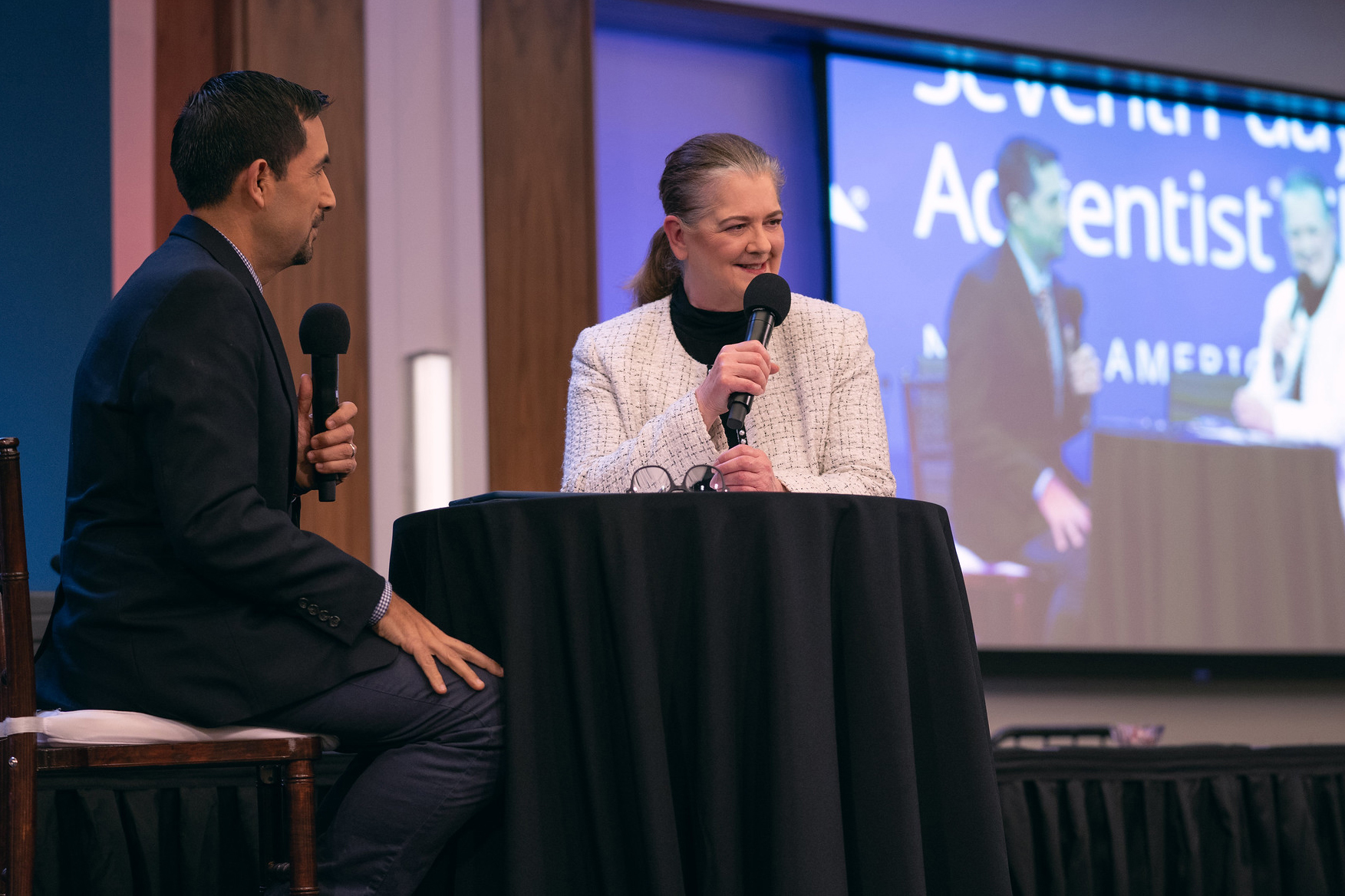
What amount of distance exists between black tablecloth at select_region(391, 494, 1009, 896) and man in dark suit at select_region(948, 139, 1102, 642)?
3.02m

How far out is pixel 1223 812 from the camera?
8.70 ft

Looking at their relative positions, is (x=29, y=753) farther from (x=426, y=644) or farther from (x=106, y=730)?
(x=426, y=644)

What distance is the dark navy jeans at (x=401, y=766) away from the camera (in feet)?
5.01

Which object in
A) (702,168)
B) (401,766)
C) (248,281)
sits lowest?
(401,766)

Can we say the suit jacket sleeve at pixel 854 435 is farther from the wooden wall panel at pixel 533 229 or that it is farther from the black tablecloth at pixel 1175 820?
the wooden wall panel at pixel 533 229

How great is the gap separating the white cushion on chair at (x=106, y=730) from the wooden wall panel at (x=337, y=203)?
220cm

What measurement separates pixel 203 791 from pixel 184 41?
245cm

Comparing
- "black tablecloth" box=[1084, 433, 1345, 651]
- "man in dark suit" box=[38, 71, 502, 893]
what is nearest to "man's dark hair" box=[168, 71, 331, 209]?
"man in dark suit" box=[38, 71, 502, 893]

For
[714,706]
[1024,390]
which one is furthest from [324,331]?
[1024,390]

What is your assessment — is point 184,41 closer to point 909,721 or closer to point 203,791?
point 203,791

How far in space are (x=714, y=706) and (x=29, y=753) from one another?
786 mm

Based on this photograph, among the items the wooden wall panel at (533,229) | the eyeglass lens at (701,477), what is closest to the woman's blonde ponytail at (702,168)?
the eyeglass lens at (701,477)

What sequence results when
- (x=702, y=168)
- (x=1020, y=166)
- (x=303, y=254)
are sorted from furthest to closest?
1. (x=1020, y=166)
2. (x=702, y=168)
3. (x=303, y=254)

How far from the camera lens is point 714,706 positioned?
1.54m
